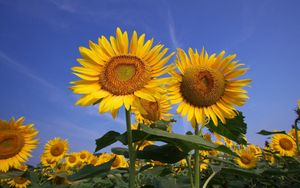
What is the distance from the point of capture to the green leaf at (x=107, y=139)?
9.44ft

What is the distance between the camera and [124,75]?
3076 mm

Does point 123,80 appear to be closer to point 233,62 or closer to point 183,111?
point 183,111

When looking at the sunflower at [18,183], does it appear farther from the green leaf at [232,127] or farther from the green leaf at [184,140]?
the green leaf at [184,140]

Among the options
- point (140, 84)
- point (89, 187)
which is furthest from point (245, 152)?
point (140, 84)

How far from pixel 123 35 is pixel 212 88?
3.31ft

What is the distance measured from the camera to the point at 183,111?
3.36 metres

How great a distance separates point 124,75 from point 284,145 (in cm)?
621

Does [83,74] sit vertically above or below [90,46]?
below

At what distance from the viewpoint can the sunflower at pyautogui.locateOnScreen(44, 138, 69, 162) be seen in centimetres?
1019

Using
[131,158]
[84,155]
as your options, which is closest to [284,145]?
[84,155]

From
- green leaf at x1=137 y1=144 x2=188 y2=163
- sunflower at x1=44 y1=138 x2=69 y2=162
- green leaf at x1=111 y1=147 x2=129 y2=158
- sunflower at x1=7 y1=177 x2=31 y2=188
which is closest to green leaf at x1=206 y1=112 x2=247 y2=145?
green leaf at x1=137 y1=144 x2=188 y2=163

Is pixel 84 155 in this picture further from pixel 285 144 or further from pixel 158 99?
pixel 158 99

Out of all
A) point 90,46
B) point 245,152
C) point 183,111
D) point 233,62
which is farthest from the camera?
point 245,152

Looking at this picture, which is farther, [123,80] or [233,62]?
[233,62]
